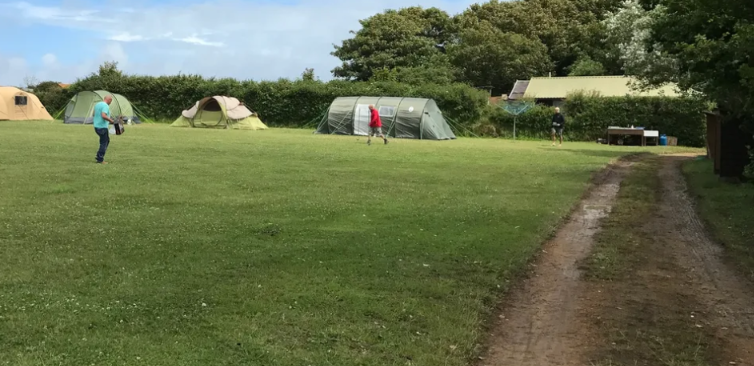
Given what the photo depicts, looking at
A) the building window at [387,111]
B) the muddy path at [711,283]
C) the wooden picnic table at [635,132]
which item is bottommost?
the muddy path at [711,283]

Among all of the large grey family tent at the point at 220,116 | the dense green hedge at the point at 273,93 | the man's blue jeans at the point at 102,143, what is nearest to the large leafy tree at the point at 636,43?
the dense green hedge at the point at 273,93

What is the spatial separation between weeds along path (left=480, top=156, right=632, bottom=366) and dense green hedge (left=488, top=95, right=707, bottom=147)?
25635mm

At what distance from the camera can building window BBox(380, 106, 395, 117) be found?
104ft

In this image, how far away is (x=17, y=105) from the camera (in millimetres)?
39281

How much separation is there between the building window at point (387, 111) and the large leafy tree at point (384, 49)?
27861 mm

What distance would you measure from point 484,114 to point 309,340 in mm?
32698

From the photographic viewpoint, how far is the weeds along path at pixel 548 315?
4777 millimetres

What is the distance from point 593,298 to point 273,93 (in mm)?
35927

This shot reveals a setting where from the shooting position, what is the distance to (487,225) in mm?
9141

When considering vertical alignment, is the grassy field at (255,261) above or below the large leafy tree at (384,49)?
below

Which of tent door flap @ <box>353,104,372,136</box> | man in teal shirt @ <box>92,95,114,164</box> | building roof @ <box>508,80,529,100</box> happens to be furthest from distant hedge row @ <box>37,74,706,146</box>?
man in teal shirt @ <box>92,95,114,164</box>

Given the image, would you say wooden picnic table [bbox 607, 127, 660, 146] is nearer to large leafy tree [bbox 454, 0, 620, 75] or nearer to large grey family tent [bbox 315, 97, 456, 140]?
large grey family tent [bbox 315, 97, 456, 140]

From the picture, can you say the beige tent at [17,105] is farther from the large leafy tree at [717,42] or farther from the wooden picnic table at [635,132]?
the large leafy tree at [717,42]

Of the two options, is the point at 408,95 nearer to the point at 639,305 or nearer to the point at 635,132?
the point at 635,132
